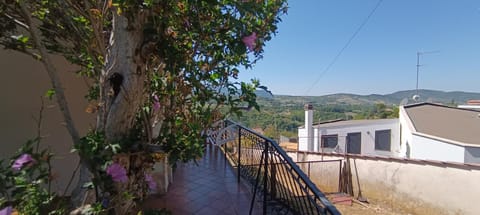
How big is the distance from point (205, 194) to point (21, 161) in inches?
103

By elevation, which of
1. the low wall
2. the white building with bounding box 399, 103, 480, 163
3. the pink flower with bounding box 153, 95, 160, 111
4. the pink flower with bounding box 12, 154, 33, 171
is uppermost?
the pink flower with bounding box 153, 95, 160, 111

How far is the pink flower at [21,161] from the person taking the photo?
49.8 inches

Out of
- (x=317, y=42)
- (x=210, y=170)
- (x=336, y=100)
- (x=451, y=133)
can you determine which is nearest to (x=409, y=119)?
(x=451, y=133)

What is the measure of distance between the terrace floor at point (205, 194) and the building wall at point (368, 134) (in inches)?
419

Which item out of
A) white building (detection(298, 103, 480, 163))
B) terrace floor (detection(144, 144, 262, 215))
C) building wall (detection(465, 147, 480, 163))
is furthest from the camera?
white building (detection(298, 103, 480, 163))

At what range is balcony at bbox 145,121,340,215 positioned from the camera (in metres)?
2.35

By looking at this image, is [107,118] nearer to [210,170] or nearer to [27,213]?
[27,213]

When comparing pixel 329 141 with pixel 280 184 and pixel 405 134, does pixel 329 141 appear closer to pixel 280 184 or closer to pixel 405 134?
pixel 405 134

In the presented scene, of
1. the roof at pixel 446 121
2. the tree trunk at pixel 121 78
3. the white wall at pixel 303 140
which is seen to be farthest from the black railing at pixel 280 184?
the white wall at pixel 303 140

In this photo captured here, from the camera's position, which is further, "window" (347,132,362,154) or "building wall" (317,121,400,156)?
"window" (347,132,362,154)

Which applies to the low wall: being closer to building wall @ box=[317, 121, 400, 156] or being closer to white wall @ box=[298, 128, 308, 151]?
building wall @ box=[317, 121, 400, 156]

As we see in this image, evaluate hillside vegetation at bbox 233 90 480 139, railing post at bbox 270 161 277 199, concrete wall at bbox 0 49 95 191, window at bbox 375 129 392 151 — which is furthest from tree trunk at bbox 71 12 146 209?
window at bbox 375 129 392 151

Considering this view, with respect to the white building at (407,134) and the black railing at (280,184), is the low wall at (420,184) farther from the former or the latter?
the black railing at (280,184)

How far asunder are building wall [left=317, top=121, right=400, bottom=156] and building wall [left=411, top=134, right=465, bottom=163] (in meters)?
2.66
